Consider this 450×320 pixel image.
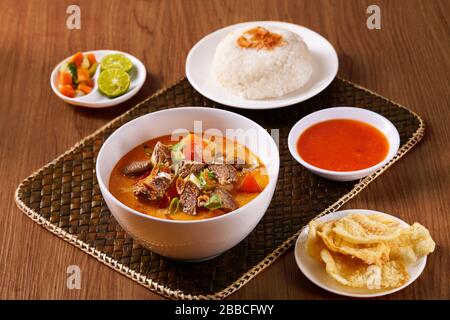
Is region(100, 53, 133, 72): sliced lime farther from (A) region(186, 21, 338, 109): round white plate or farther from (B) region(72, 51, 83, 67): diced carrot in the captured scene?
(A) region(186, 21, 338, 109): round white plate

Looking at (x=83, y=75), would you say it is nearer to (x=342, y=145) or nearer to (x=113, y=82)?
(x=113, y=82)

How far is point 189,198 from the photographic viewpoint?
2.04m

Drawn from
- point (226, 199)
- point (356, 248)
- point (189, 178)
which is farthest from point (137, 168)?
point (356, 248)

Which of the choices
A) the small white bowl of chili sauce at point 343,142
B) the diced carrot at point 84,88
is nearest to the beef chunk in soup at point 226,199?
the small white bowl of chili sauce at point 343,142

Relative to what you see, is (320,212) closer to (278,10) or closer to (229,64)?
(229,64)

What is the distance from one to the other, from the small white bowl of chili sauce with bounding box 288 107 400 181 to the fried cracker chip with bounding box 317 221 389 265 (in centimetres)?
35

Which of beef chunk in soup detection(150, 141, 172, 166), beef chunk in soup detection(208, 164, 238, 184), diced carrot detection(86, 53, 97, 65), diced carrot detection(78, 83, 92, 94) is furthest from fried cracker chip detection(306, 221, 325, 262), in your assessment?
diced carrot detection(86, 53, 97, 65)

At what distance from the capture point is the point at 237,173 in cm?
218

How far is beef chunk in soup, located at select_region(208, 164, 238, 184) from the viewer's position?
2.12 metres

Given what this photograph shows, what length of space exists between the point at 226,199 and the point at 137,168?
0.33 meters

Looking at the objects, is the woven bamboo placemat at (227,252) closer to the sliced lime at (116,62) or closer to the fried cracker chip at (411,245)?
the sliced lime at (116,62)

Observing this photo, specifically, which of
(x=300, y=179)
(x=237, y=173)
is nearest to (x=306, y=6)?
(x=300, y=179)

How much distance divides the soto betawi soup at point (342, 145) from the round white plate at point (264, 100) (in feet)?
0.62

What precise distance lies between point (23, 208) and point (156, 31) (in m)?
1.27
